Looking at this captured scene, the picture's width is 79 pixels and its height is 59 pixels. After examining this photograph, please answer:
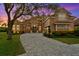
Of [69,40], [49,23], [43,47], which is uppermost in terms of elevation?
[49,23]

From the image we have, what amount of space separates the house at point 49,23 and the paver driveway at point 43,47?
0.13 m

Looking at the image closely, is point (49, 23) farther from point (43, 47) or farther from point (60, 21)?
point (43, 47)

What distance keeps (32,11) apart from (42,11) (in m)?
0.18

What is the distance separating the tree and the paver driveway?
287 millimetres

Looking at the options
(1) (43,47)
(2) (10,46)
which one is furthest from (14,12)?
(1) (43,47)

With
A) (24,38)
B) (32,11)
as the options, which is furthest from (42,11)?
(24,38)

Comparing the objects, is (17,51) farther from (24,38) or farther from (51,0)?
(51,0)

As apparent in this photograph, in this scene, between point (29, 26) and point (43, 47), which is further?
point (29, 26)

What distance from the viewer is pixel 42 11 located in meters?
6.72

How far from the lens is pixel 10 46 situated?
665cm

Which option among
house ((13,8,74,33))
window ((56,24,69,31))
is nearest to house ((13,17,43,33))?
house ((13,8,74,33))

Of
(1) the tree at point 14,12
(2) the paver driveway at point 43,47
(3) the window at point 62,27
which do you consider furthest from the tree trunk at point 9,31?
(3) the window at point 62,27

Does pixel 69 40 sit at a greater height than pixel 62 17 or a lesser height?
lesser

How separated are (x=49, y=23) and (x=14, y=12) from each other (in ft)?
2.18
